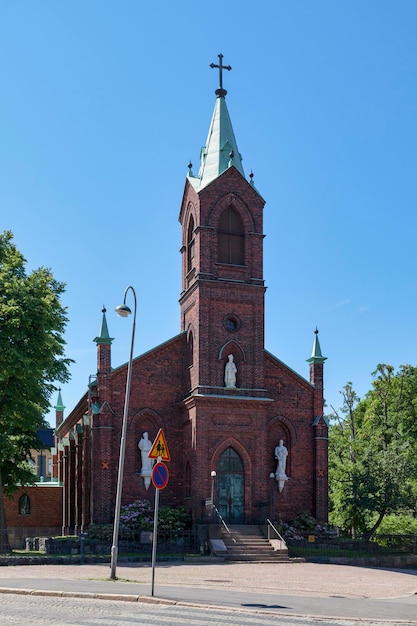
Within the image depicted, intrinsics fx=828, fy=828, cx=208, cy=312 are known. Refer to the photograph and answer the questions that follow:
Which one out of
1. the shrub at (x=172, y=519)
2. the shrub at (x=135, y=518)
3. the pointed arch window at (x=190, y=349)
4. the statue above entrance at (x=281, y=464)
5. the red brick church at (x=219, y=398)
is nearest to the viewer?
the shrub at (x=135, y=518)

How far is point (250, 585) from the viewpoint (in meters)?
23.8

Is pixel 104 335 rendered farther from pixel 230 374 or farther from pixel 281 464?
pixel 281 464

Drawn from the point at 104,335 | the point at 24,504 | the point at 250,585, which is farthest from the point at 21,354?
the point at 24,504

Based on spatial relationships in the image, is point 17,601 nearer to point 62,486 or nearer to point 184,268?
point 184,268

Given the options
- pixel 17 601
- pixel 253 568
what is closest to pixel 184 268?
pixel 253 568

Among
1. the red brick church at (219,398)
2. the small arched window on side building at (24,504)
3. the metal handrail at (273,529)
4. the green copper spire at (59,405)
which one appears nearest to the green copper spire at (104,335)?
the red brick church at (219,398)

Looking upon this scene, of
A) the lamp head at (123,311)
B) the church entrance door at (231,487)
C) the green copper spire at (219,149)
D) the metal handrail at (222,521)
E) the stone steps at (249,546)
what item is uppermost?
the green copper spire at (219,149)

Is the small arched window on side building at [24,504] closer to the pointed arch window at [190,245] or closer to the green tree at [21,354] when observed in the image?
the green tree at [21,354]

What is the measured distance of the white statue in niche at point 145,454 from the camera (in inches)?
1614

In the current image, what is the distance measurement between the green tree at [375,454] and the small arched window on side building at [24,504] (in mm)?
19496

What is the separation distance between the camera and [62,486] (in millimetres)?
54000

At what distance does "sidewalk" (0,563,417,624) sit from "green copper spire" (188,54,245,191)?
20767mm

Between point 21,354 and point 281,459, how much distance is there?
1478 cm

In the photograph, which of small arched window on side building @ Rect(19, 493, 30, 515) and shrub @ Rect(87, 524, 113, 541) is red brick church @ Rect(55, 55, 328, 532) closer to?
shrub @ Rect(87, 524, 113, 541)
